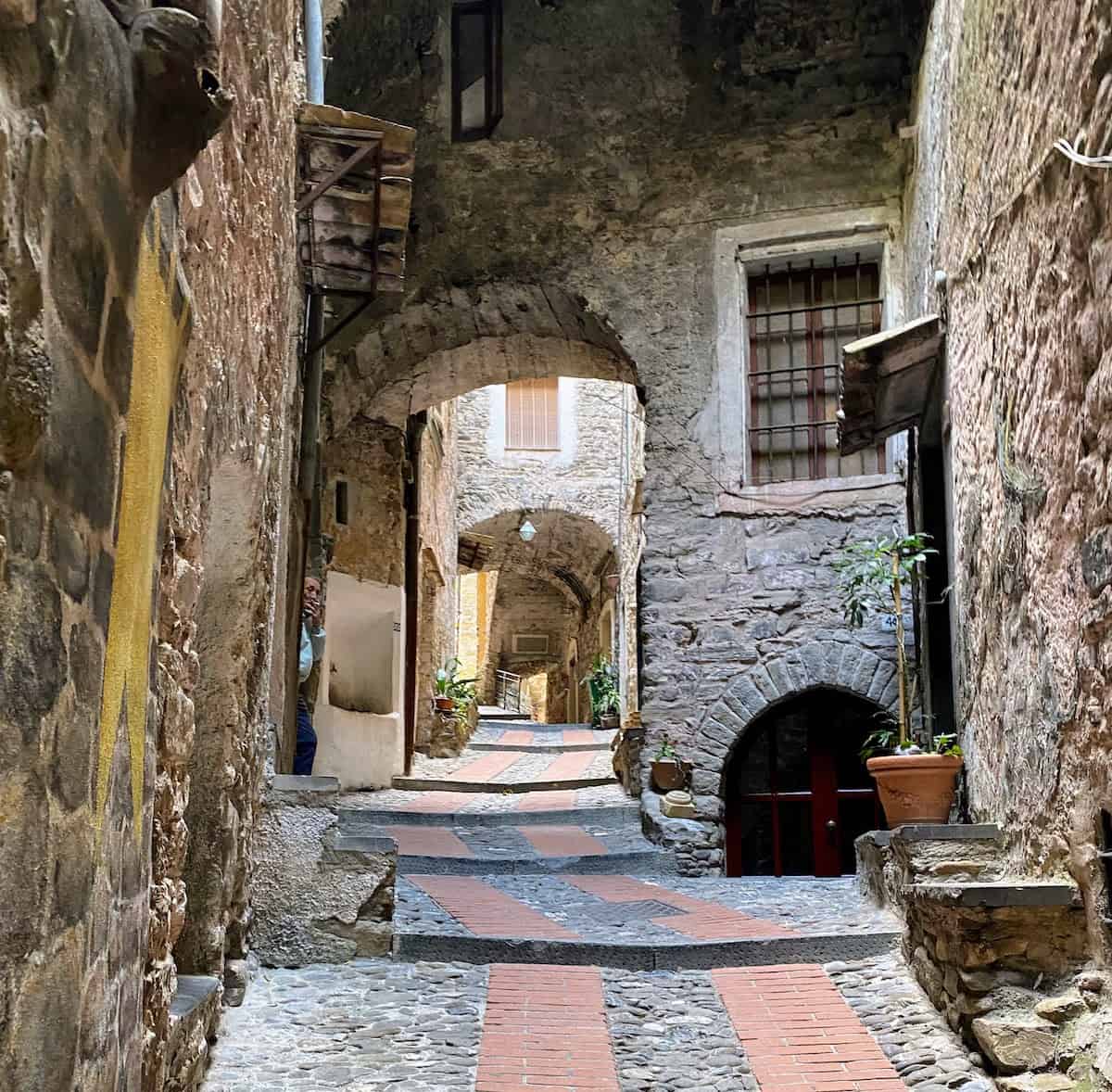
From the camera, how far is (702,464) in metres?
9.66

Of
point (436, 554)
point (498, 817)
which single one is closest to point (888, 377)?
point (498, 817)

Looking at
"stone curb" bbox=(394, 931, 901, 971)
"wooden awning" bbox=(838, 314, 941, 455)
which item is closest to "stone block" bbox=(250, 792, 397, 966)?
"stone curb" bbox=(394, 931, 901, 971)

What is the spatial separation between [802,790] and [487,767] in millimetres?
5962

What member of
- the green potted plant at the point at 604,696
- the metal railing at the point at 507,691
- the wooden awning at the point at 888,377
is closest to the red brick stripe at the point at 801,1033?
the wooden awning at the point at 888,377

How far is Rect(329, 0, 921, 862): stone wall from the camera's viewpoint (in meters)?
9.38

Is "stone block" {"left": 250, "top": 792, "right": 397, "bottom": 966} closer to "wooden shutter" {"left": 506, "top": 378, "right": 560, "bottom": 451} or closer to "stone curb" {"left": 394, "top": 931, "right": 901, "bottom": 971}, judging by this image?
"stone curb" {"left": 394, "top": 931, "right": 901, "bottom": 971}

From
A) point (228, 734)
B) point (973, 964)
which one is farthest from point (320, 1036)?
point (973, 964)

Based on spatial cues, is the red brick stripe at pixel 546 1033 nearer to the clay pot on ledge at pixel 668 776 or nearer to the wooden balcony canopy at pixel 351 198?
the wooden balcony canopy at pixel 351 198

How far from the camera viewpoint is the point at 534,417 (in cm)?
1989

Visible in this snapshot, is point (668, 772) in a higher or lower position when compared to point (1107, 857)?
lower

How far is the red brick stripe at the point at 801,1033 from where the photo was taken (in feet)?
12.7

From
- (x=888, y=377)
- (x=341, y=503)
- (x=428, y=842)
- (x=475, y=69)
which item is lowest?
(x=428, y=842)

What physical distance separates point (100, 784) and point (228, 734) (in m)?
2.47

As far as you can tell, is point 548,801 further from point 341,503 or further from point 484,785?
point 341,503
